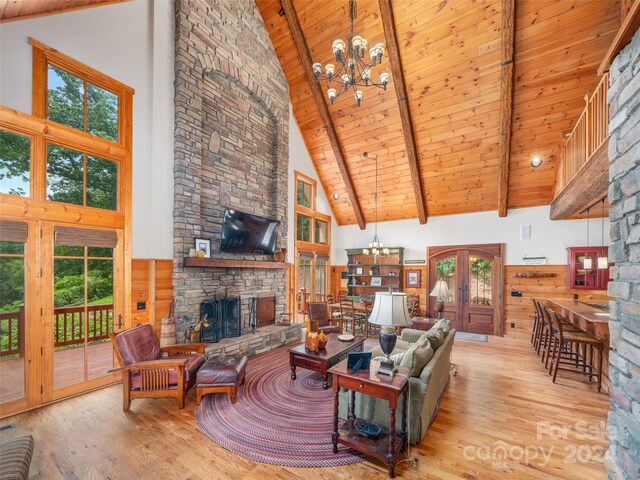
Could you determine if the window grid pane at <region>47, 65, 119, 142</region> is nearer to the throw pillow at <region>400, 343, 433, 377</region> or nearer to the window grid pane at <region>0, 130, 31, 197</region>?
the window grid pane at <region>0, 130, 31, 197</region>

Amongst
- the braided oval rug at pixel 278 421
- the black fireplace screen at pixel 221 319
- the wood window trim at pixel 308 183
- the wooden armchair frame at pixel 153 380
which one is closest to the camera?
the braided oval rug at pixel 278 421

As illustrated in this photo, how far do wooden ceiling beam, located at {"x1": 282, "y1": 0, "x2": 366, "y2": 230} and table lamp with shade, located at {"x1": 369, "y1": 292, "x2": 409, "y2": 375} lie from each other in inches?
212

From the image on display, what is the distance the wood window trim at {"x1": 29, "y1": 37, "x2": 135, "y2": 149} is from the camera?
3.32 meters

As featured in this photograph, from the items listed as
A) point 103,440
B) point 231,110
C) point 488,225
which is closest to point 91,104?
point 231,110

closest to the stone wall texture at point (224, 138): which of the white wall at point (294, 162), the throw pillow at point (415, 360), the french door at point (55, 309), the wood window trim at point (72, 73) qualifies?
the white wall at point (294, 162)

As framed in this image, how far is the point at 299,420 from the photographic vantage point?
3.12m

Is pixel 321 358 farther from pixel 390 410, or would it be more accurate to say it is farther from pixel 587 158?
pixel 587 158

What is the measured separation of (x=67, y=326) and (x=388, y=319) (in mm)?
3897

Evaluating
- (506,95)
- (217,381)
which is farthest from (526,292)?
(217,381)

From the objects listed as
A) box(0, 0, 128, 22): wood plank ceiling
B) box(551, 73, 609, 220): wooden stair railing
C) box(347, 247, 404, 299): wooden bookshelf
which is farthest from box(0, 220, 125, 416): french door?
box(551, 73, 609, 220): wooden stair railing

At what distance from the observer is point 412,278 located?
8320mm

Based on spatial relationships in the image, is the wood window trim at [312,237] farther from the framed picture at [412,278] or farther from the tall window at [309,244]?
the framed picture at [412,278]

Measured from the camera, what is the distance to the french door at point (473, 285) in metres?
7.22

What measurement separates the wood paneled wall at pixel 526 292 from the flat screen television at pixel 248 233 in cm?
585
